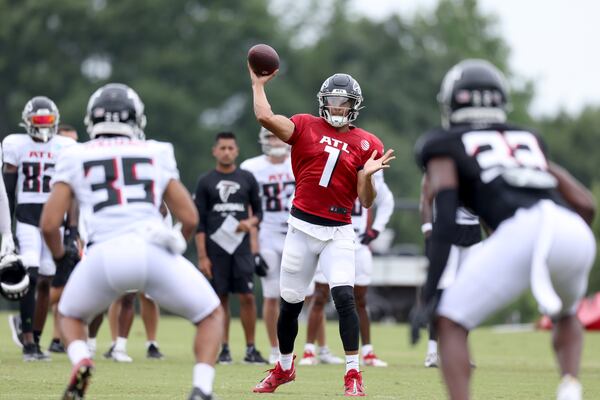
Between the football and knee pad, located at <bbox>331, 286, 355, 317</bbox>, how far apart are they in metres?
1.68

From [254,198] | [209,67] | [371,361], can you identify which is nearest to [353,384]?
[371,361]

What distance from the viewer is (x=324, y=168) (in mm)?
10070

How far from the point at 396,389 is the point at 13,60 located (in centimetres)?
4183

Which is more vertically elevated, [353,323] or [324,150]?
[324,150]

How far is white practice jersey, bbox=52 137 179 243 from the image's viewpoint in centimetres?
734

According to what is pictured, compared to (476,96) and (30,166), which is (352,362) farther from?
(30,166)

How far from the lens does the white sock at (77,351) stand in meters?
7.47

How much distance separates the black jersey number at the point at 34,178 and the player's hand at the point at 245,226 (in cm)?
203

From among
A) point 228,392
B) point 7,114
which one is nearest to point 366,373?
point 228,392

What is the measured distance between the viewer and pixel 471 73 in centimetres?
706

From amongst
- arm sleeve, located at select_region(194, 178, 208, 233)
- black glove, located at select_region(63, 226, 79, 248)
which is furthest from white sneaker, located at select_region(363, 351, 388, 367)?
black glove, located at select_region(63, 226, 79, 248)

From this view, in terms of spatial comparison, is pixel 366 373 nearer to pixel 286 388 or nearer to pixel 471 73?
pixel 286 388

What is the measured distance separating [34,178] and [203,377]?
6.14 m

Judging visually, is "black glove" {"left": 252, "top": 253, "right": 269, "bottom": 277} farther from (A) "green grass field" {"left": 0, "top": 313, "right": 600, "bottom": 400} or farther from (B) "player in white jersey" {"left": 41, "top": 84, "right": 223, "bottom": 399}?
(B) "player in white jersey" {"left": 41, "top": 84, "right": 223, "bottom": 399}
